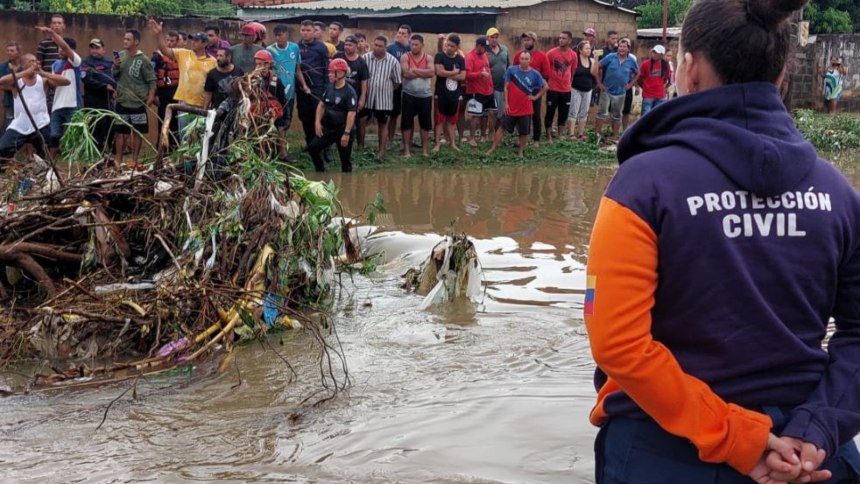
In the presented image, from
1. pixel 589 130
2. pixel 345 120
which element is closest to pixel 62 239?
pixel 345 120

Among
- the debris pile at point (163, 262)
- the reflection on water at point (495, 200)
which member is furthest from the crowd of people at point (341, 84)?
the debris pile at point (163, 262)

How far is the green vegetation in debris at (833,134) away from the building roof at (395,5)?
18.1 feet

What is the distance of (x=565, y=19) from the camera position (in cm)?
2173

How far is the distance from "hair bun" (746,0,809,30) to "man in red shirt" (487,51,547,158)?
12706mm

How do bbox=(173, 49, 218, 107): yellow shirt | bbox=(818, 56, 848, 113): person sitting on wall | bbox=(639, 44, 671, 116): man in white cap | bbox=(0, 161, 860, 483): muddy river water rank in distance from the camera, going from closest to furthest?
bbox=(0, 161, 860, 483): muddy river water → bbox=(173, 49, 218, 107): yellow shirt → bbox=(639, 44, 671, 116): man in white cap → bbox=(818, 56, 848, 113): person sitting on wall

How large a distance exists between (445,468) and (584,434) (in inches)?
28.5

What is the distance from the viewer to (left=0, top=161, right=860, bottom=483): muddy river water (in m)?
3.92

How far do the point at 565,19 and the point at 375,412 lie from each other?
1846 cm

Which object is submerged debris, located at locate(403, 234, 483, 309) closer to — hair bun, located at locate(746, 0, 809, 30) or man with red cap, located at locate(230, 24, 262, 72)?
hair bun, located at locate(746, 0, 809, 30)

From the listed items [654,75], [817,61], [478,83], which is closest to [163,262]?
[478,83]

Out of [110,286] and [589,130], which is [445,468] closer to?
[110,286]

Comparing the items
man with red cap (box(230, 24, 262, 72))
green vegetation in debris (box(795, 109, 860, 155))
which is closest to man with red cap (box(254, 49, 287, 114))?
man with red cap (box(230, 24, 262, 72))

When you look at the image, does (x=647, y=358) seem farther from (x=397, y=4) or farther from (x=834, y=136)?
(x=397, y=4)

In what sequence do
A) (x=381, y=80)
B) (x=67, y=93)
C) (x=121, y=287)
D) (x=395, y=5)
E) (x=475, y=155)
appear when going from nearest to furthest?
1. (x=121, y=287)
2. (x=67, y=93)
3. (x=381, y=80)
4. (x=475, y=155)
5. (x=395, y=5)
